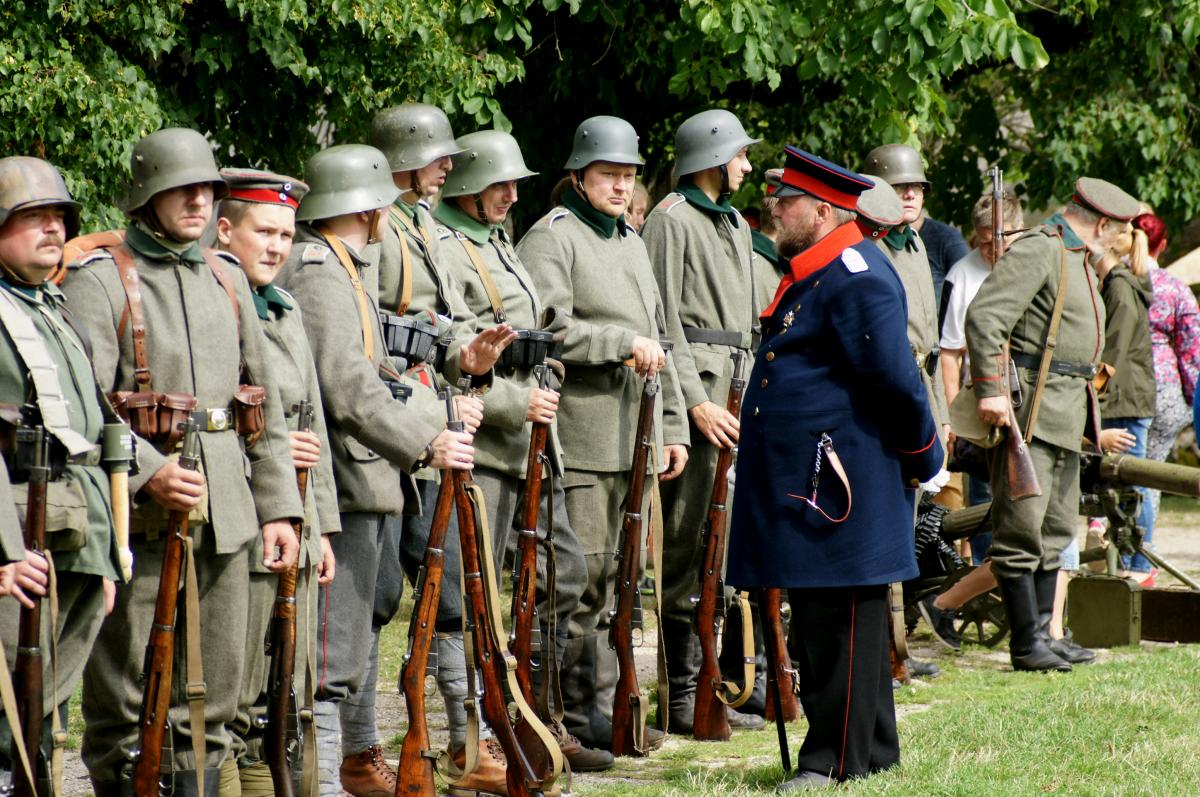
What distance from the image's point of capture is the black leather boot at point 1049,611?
8.24m

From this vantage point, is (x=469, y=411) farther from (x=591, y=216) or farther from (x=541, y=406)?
(x=591, y=216)

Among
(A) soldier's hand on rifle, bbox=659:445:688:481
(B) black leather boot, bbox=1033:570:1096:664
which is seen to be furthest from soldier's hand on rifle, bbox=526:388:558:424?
(B) black leather boot, bbox=1033:570:1096:664

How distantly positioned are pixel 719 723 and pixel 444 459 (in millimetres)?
2129

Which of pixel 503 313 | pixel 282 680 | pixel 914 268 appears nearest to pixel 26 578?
pixel 282 680

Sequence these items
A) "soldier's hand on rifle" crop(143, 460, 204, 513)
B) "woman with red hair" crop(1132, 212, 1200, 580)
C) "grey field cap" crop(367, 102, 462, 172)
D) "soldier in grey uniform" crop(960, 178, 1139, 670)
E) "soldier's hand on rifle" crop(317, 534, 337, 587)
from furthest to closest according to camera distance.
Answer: "woman with red hair" crop(1132, 212, 1200, 580), "soldier in grey uniform" crop(960, 178, 1139, 670), "grey field cap" crop(367, 102, 462, 172), "soldier's hand on rifle" crop(317, 534, 337, 587), "soldier's hand on rifle" crop(143, 460, 204, 513)

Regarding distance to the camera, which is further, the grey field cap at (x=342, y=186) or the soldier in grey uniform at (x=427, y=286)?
the soldier in grey uniform at (x=427, y=286)

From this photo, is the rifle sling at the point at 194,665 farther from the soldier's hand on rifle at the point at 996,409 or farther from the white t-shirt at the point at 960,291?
the white t-shirt at the point at 960,291

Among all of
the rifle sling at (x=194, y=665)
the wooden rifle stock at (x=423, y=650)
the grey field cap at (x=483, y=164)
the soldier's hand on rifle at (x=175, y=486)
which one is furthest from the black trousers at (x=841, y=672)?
the soldier's hand on rifle at (x=175, y=486)

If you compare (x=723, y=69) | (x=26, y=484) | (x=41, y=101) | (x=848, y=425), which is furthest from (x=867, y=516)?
(x=723, y=69)

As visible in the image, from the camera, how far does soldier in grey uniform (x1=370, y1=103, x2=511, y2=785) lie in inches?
219

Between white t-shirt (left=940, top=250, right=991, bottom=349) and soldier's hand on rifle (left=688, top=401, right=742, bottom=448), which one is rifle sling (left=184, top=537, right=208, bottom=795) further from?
white t-shirt (left=940, top=250, right=991, bottom=349)

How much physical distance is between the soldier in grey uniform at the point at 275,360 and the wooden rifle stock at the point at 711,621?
2.12 meters

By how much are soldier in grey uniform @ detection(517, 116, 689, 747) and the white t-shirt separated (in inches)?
143

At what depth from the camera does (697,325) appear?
23.0 feet
